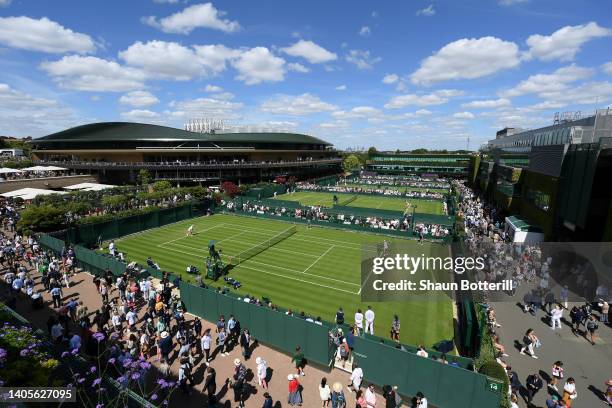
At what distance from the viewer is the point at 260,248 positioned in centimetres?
3003

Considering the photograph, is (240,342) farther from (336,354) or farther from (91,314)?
(91,314)

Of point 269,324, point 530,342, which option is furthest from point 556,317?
point 269,324

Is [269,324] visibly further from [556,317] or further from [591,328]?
[591,328]

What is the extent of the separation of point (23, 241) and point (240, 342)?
964 inches

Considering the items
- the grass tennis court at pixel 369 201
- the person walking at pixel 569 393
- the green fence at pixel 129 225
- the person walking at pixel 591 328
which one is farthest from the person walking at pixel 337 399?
the grass tennis court at pixel 369 201

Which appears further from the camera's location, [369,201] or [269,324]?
[369,201]

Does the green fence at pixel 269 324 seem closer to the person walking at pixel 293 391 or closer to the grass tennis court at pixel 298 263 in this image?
the person walking at pixel 293 391

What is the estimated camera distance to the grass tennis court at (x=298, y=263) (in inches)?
728

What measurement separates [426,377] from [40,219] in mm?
30904

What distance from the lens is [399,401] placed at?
1084 centimetres

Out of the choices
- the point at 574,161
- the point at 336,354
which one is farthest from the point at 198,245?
the point at 574,161

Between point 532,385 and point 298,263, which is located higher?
point 532,385

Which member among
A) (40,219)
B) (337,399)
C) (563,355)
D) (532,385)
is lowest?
(563,355)

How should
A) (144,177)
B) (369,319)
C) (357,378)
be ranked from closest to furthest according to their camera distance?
(357,378) < (369,319) < (144,177)
